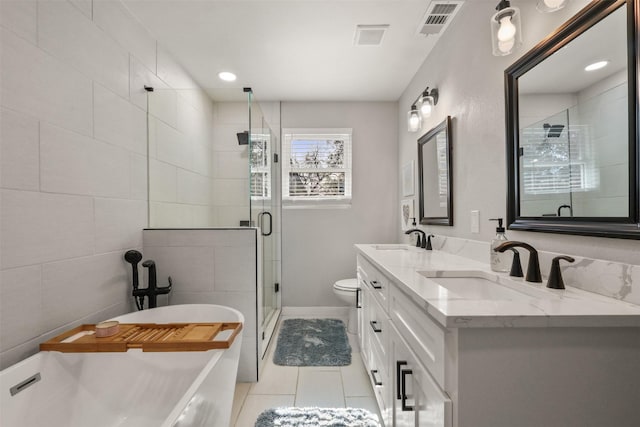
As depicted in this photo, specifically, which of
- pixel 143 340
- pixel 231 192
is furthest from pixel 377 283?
pixel 231 192

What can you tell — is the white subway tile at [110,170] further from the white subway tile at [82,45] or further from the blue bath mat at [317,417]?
the blue bath mat at [317,417]

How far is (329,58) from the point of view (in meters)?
2.42

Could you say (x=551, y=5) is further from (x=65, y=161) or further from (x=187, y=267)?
(x=187, y=267)

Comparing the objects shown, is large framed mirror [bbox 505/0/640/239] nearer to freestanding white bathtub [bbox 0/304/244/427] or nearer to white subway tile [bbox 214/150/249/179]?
freestanding white bathtub [bbox 0/304/244/427]

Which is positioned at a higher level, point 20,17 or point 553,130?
point 20,17

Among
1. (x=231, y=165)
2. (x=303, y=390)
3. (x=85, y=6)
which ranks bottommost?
(x=303, y=390)

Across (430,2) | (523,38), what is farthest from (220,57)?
(523,38)

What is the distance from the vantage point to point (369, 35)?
2088 mm

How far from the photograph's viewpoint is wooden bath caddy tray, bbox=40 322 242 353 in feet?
3.95

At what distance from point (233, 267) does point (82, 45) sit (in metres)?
1.46

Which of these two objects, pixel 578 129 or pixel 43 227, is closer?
Answer: pixel 578 129

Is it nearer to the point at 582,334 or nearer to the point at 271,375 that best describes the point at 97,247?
the point at 271,375

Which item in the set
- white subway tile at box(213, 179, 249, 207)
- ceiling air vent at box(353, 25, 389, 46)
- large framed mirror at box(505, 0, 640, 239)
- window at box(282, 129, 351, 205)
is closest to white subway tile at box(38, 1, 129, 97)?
white subway tile at box(213, 179, 249, 207)

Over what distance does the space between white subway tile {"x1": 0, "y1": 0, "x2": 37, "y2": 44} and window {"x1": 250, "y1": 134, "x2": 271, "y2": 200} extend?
1288 mm
